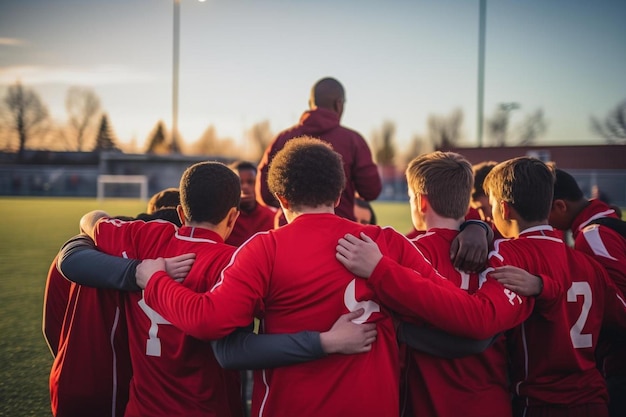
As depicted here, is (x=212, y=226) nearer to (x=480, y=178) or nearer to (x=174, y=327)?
(x=174, y=327)

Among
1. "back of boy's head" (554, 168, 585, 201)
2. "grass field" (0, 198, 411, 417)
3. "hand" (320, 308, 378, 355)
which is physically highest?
"back of boy's head" (554, 168, 585, 201)

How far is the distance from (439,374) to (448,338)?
0.27 meters

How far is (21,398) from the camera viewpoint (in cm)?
382

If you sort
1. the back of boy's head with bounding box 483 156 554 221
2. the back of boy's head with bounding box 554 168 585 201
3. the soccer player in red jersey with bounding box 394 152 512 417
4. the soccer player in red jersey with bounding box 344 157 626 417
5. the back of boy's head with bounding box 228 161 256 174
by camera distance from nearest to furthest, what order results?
the soccer player in red jersey with bounding box 394 152 512 417
the soccer player in red jersey with bounding box 344 157 626 417
the back of boy's head with bounding box 483 156 554 221
the back of boy's head with bounding box 554 168 585 201
the back of boy's head with bounding box 228 161 256 174

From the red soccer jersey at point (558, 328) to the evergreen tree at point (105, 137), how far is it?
244 ft

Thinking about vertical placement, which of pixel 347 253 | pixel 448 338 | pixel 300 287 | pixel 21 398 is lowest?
pixel 21 398

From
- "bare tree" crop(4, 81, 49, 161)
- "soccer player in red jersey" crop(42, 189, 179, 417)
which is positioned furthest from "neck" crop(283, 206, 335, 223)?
"bare tree" crop(4, 81, 49, 161)

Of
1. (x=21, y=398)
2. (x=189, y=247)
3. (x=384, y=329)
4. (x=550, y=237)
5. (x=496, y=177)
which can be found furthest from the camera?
(x=21, y=398)

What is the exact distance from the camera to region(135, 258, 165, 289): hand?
2109 millimetres

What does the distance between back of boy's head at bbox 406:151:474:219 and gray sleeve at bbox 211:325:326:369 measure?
894 mm

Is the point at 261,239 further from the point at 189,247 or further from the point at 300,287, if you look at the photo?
the point at 189,247

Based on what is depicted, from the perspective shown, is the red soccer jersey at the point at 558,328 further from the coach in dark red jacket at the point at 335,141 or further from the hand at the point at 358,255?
the coach in dark red jacket at the point at 335,141

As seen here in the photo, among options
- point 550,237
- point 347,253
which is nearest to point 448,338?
point 347,253

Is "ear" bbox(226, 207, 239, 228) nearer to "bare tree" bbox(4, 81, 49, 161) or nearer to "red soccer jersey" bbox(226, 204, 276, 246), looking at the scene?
"red soccer jersey" bbox(226, 204, 276, 246)
